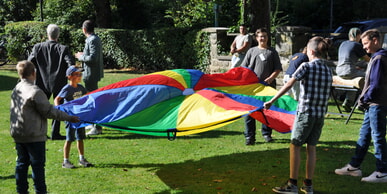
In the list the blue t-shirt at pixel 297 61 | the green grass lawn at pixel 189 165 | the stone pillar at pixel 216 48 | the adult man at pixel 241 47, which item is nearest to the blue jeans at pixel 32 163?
the green grass lawn at pixel 189 165

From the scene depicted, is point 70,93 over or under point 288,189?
over

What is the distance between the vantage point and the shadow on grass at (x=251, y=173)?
6.19 m

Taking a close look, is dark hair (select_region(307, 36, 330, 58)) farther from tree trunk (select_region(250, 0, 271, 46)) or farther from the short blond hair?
tree trunk (select_region(250, 0, 271, 46))

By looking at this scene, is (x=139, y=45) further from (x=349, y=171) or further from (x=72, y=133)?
(x=349, y=171)

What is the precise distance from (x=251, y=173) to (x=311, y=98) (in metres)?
1.73

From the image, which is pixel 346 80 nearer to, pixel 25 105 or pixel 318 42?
pixel 318 42

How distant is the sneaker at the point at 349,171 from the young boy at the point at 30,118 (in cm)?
386

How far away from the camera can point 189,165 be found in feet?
24.0

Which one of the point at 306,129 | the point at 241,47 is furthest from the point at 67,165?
the point at 241,47

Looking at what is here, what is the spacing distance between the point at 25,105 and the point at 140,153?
10.0 ft

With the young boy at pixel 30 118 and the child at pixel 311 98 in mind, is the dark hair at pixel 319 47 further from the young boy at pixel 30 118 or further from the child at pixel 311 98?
the young boy at pixel 30 118

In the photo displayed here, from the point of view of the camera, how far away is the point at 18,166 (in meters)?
5.50

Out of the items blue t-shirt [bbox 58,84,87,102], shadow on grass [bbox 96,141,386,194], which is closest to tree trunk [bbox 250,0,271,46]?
shadow on grass [bbox 96,141,386,194]

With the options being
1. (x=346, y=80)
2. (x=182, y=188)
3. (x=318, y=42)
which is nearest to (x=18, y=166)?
(x=182, y=188)
